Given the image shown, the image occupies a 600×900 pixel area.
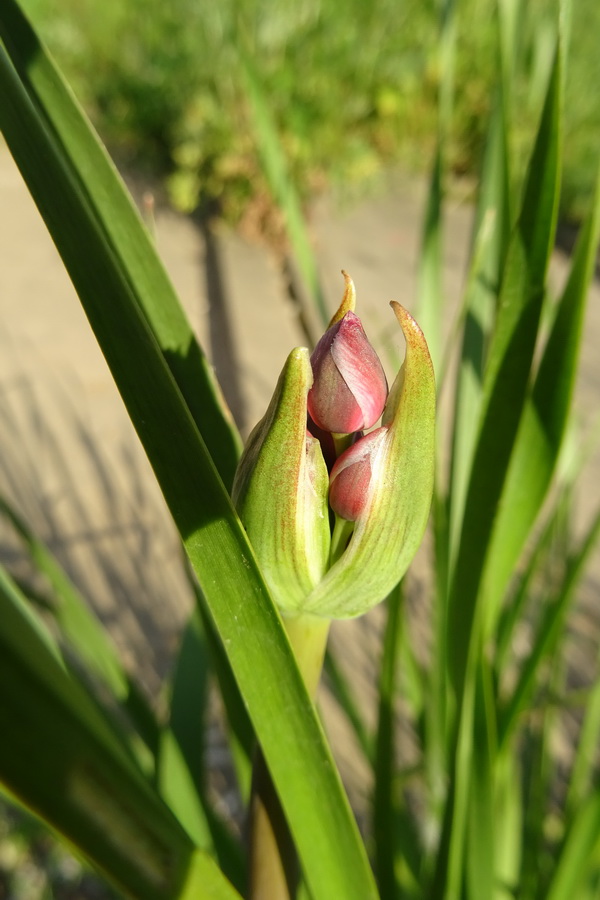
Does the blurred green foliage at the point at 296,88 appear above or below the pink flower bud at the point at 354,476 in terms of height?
above

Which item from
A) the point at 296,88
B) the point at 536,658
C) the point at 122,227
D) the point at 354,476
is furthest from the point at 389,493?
the point at 296,88

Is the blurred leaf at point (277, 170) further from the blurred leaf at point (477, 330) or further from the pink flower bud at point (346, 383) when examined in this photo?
the pink flower bud at point (346, 383)

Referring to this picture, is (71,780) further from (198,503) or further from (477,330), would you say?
(477,330)

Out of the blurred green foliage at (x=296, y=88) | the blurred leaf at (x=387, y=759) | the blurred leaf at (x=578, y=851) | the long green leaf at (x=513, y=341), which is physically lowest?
the blurred leaf at (x=578, y=851)

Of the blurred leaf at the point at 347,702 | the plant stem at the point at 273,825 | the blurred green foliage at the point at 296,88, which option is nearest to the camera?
the plant stem at the point at 273,825

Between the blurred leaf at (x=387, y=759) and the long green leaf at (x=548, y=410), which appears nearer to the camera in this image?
the long green leaf at (x=548, y=410)

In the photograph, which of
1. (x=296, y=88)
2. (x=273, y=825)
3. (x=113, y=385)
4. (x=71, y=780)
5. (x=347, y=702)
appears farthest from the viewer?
(x=296, y=88)

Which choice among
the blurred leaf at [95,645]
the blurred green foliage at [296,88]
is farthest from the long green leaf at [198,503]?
the blurred green foliage at [296,88]

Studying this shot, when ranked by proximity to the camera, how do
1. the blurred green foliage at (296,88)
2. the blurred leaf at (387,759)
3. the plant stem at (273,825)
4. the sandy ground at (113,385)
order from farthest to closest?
the blurred green foliage at (296,88)
the sandy ground at (113,385)
the blurred leaf at (387,759)
the plant stem at (273,825)
